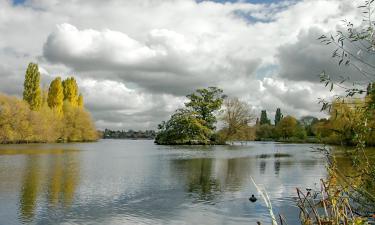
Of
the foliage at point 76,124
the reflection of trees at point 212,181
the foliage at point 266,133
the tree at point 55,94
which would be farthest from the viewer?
the foliage at point 266,133

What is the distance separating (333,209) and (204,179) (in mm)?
18662

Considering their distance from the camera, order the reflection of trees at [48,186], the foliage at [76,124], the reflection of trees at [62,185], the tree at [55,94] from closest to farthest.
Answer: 1. the reflection of trees at [48,186]
2. the reflection of trees at [62,185]
3. the tree at [55,94]
4. the foliage at [76,124]

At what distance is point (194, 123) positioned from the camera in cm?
7600

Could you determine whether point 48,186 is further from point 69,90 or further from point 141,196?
point 69,90

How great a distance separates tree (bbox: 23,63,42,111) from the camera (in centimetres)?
8000

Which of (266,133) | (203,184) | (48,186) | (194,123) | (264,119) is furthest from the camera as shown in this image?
(264,119)

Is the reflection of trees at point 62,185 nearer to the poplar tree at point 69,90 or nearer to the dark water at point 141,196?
the dark water at point 141,196

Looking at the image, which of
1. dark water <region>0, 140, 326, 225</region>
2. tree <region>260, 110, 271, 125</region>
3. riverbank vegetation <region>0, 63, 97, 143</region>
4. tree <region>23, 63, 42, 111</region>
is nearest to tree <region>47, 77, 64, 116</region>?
riverbank vegetation <region>0, 63, 97, 143</region>

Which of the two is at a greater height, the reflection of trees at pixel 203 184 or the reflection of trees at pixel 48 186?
the reflection of trees at pixel 203 184

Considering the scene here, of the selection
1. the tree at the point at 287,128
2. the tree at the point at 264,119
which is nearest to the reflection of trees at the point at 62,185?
the tree at the point at 287,128

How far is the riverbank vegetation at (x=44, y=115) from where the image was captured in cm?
7056

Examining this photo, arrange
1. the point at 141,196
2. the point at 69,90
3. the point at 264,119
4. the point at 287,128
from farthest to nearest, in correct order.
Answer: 1. the point at 264,119
2. the point at 287,128
3. the point at 69,90
4. the point at 141,196

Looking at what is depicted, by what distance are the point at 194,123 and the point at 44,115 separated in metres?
29.2

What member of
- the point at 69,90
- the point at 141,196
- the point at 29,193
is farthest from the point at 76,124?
the point at 141,196
